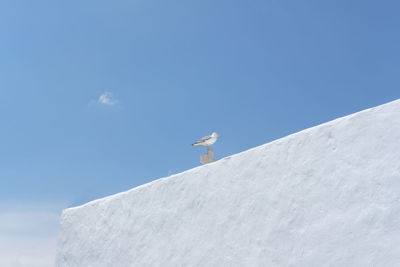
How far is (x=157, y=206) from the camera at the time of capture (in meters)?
4.80

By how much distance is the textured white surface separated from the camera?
10.2ft

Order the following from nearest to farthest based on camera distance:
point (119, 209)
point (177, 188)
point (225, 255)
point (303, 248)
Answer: point (303, 248), point (225, 255), point (177, 188), point (119, 209)

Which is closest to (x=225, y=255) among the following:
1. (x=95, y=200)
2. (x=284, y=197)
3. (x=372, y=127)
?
(x=284, y=197)

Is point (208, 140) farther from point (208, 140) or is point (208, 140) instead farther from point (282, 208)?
point (282, 208)

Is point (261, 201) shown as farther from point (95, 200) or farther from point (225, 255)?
point (95, 200)

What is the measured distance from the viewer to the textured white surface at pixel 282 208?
3.12 m

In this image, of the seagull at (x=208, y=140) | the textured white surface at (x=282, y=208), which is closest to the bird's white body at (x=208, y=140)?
the seagull at (x=208, y=140)

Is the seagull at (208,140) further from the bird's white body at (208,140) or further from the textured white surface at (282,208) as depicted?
the textured white surface at (282,208)

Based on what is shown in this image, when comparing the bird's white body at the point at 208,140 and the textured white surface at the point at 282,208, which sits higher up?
the bird's white body at the point at 208,140

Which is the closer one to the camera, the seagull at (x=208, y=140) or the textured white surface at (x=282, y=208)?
the textured white surface at (x=282, y=208)

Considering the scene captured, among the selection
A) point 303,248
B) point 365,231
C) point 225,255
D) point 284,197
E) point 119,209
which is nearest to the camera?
point 365,231

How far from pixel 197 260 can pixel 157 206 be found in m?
0.87

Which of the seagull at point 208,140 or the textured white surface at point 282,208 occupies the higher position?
the seagull at point 208,140

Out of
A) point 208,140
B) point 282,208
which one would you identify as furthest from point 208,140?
point 282,208
